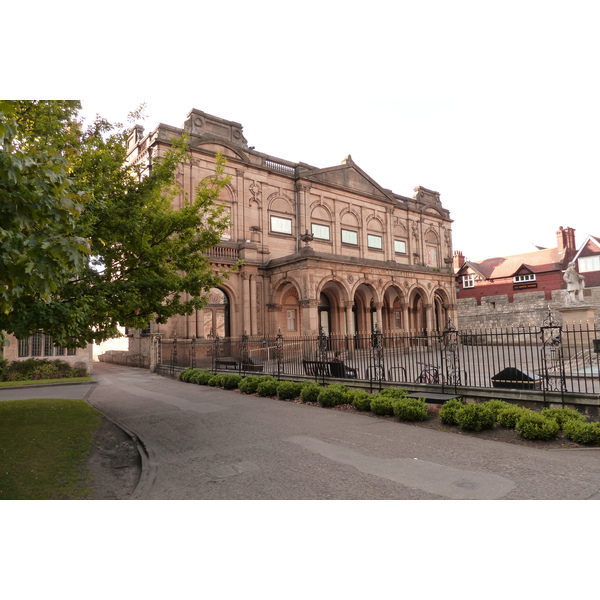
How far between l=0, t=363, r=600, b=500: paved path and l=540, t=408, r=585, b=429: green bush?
83 centimetres

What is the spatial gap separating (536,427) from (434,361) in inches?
487

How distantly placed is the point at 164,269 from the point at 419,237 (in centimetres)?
3649

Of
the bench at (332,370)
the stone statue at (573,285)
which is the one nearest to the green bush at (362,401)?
the bench at (332,370)

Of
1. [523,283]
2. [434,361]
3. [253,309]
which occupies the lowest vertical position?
[434,361]

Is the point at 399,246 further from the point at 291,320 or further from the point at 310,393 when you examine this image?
the point at 310,393

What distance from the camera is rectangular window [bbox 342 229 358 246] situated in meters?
36.6

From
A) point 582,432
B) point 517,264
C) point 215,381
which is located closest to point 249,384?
point 215,381

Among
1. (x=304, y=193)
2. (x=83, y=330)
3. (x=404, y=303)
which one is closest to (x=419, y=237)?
(x=404, y=303)

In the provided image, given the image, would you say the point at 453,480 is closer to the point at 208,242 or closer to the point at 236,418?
the point at 236,418

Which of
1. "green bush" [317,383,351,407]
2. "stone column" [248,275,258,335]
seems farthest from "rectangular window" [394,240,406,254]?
"green bush" [317,383,351,407]

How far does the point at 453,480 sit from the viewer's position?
6.08 meters

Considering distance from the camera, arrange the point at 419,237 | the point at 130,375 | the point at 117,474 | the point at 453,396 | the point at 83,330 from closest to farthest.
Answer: the point at 117,474 < the point at 83,330 < the point at 453,396 < the point at 130,375 < the point at 419,237

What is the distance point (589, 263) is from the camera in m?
45.1

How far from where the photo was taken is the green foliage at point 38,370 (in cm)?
2125
